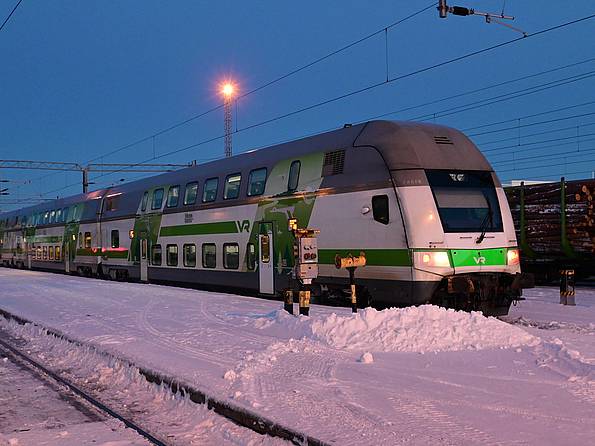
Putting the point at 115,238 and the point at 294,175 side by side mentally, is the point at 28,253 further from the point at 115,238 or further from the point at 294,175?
the point at 294,175

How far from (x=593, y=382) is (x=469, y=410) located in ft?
5.46

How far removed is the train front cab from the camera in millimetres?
11773

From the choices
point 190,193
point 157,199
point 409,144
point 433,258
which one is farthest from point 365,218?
point 157,199

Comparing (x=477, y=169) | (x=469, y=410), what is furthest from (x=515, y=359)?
(x=477, y=169)

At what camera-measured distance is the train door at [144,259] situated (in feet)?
75.5

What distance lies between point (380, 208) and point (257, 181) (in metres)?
5.08

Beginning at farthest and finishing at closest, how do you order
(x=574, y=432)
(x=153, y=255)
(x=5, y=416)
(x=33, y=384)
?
(x=153, y=255), (x=33, y=384), (x=5, y=416), (x=574, y=432)

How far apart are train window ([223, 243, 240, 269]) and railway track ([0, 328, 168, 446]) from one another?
6.99 meters

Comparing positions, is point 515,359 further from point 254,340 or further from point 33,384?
point 33,384

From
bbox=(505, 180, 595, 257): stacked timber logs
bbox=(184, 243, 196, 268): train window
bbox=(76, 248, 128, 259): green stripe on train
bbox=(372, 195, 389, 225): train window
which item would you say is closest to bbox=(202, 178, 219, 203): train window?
bbox=(184, 243, 196, 268): train window

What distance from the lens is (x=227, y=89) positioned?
35.7 metres

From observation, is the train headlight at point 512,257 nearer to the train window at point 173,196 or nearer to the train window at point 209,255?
the train window at point 209,255

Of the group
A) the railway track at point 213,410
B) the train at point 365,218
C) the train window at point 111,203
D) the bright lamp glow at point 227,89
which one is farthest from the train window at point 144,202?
the railway track at point 213,410

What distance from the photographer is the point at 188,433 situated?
592 centimetres
